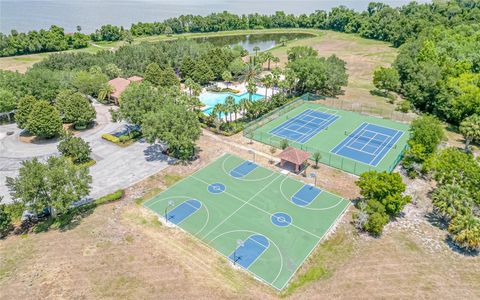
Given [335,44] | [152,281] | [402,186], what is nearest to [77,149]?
[152,281]

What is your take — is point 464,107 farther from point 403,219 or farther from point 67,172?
point 67,172

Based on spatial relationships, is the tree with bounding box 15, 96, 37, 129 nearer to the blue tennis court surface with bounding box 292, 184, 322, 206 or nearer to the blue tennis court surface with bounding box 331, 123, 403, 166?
the blue tennis court surface with bounding box 292, 184, 322, 206

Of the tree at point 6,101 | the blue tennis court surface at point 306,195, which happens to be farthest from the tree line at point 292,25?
the blue tennis court surface at point 306,195

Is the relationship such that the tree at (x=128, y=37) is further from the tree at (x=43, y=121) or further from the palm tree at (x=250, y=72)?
the tree at (x=43, y=121)

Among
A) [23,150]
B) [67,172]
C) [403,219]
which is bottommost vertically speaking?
[403,219]

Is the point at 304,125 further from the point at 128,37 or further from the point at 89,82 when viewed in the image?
the point at 128,37

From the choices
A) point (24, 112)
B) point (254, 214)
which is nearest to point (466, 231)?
point (254, 214)

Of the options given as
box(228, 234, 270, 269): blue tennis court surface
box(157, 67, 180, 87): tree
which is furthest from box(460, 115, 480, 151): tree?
box(157, 67, 180, 87): tree
